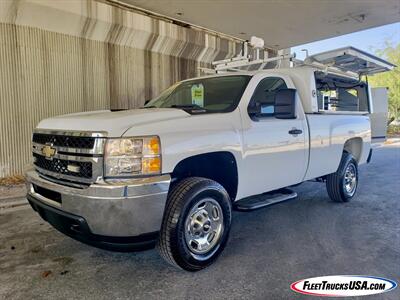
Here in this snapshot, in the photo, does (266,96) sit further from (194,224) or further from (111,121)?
(111,121)

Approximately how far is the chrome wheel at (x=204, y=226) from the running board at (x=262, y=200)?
1.34 ft

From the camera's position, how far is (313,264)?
339 cm

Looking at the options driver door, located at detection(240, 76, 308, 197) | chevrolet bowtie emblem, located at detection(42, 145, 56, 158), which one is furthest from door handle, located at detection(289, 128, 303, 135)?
chevrolet bowtie emblem, located at detection(42, 145, 56, 158)

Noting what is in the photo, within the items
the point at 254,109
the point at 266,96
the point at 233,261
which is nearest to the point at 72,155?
the point at 233,261

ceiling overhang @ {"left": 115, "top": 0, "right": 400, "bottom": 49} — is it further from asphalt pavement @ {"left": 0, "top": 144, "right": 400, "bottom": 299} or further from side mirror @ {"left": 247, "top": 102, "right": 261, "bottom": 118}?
asphalt pavement @ {"left": 0, "top": 144, "right": 400, "bottom": 299}

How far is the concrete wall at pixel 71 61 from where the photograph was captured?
7.48 metres

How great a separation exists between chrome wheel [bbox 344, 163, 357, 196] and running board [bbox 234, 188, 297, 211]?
1878 millimetres

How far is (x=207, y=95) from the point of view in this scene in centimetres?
430

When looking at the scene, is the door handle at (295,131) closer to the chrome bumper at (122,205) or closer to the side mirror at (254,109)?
the side mirror at (254,109)

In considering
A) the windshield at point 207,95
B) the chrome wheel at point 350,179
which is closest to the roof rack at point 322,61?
the windshield at point 207,95

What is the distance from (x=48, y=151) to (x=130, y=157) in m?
1.00

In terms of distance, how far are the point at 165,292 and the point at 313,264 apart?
1.54 metres

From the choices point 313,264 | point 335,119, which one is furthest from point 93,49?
point 313,264

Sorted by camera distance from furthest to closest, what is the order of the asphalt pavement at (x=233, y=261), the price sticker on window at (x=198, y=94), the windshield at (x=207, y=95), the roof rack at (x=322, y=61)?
the roof rack at (x=322, y=61) → the price sticker on window at (x=198, y=94) → the windshield at (x=207, y=95) → the asphalt pavement at (x=233, y=261)
